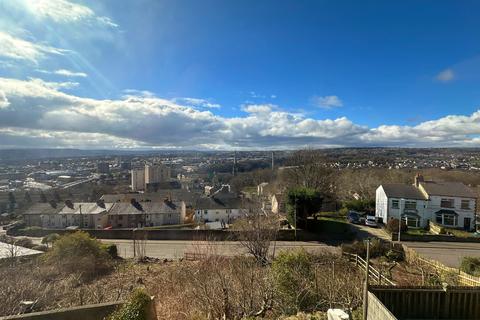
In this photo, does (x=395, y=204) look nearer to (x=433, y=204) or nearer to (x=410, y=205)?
(x=410, y=205)

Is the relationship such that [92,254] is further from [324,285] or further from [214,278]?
[324,285]

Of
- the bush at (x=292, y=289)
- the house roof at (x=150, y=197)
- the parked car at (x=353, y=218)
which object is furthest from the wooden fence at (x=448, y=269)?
the house roof at (x=150, y=197)

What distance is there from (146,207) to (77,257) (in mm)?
20498

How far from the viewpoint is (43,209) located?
1551 inches

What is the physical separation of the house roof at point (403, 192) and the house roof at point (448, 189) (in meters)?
0.85

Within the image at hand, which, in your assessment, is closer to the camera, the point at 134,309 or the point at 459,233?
the point at 134,309

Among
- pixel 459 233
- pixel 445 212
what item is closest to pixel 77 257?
pixel 459 233

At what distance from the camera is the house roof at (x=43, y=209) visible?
39000 millimetres

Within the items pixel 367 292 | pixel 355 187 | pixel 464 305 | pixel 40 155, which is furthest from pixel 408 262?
pixel 40 155

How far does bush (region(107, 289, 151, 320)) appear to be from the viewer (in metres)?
7.11

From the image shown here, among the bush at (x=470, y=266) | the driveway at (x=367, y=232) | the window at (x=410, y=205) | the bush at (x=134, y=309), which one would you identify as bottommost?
the driveway at (x=367, y=232)

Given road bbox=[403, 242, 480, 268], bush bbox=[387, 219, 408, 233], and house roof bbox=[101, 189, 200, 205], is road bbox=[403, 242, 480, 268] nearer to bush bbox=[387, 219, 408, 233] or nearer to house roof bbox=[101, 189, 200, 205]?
bush bbox=[387, 219, 408, 233]

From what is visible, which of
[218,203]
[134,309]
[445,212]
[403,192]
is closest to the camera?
[134,309]

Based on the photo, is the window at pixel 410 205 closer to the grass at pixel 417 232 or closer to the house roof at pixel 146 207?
the grass at pixel 417 232
